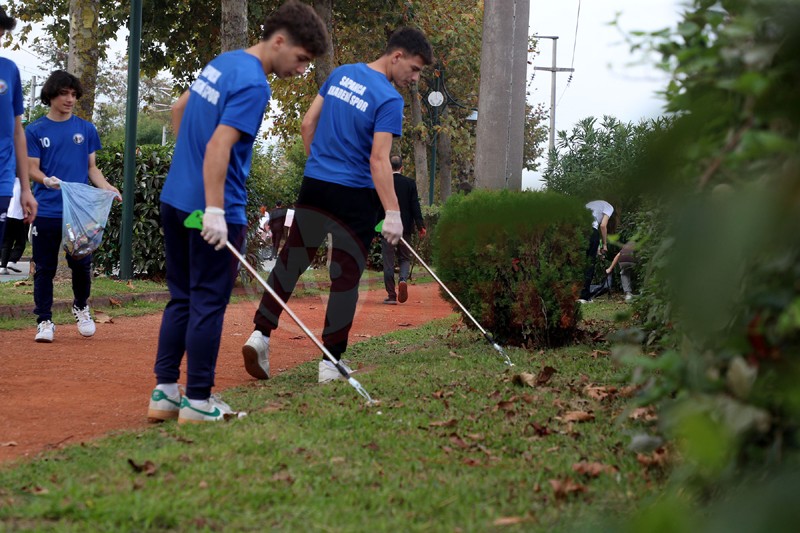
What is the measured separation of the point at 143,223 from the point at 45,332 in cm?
635

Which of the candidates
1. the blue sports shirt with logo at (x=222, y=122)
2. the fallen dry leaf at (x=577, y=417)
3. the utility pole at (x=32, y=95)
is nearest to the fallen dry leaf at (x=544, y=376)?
the fallen dry leaf at (x=577, y=417)

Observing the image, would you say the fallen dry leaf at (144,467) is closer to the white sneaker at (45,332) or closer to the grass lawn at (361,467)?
the grass lawn at (361,467)

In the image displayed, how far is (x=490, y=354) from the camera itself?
7289 mm

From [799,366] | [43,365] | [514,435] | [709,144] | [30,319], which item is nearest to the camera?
[799,366]

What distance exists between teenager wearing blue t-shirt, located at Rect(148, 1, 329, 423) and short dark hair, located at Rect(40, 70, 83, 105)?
319cm

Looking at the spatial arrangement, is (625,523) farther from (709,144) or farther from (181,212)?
(181,212)

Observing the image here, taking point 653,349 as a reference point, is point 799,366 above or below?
above

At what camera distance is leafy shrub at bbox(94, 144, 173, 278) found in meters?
14.1

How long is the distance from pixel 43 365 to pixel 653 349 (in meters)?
4.06

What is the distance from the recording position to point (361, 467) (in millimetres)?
3582

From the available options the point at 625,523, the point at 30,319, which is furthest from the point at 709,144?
the point at 30,319

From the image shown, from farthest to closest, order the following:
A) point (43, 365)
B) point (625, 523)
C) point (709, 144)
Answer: point (43, 365) < point (709, 144) < point (625, 523)

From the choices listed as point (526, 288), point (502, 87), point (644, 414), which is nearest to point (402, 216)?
point (502, 87)

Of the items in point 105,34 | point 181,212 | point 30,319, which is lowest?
point 30,319
